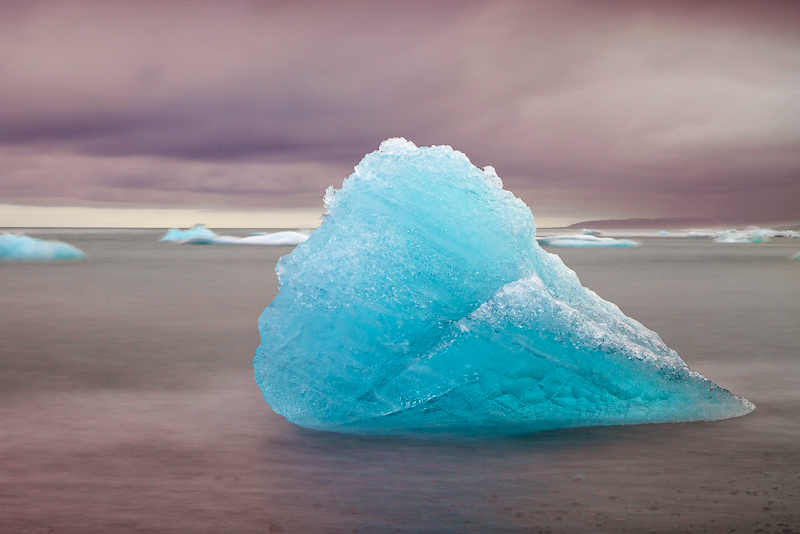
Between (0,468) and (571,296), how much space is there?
3.20 m

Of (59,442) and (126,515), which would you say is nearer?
(126,515)

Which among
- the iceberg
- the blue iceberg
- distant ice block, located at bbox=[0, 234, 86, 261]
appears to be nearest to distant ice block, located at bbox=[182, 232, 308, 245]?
the iceberg

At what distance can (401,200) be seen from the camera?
176 inches

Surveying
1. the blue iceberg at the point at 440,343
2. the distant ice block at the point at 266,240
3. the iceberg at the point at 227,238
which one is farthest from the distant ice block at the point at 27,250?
the blue iceberg at the point at 440,343

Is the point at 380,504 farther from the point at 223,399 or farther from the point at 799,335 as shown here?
the point at 799,335

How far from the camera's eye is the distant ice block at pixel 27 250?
2388 centimetres

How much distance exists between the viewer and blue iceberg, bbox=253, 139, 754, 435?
4.07m

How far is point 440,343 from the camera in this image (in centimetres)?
407

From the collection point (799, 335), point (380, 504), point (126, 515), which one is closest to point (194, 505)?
point (126, 515)

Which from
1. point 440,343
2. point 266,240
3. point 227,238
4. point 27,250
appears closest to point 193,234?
point 227,238

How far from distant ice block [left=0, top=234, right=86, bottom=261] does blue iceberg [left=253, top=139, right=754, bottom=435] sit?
2224 centimetres

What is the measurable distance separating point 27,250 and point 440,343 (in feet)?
76.7

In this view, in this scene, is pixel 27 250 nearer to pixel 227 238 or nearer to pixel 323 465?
pixel 227 238

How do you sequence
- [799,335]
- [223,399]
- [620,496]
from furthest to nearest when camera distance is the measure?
[799,335] < [223,399] < [620,496]
